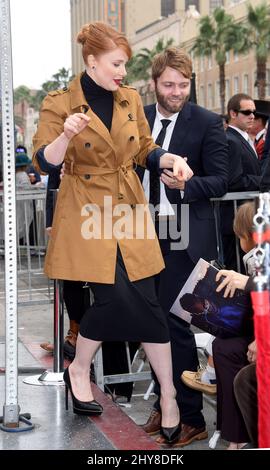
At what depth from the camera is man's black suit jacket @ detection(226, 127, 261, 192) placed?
652cm

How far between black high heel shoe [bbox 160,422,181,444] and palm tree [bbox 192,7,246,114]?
6083cm

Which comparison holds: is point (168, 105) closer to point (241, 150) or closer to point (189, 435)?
point (189, 435)

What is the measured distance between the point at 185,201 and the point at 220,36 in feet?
213

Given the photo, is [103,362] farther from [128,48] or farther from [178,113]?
[128,48]

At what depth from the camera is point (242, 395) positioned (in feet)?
11.5

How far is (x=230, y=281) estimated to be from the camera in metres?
3.68

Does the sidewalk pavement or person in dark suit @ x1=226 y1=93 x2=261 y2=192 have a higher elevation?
person in dark suit @ x1=226 y1=93 x2=261 y2=192

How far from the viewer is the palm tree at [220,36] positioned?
64.4 meters

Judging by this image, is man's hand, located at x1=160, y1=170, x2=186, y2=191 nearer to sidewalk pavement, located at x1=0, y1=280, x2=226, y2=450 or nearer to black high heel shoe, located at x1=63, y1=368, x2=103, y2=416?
black high heel shoe, located at x1=63, y1=368, x2=103, y2=416

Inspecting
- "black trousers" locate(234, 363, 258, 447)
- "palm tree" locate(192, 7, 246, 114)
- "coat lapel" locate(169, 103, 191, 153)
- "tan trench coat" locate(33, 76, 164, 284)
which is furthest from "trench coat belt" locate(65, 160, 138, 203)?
"palm tree" locate(192, 7, 246, 114)

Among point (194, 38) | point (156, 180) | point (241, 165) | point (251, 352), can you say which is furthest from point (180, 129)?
point (194, 38)

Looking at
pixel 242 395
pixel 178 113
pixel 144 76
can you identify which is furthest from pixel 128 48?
pixel 144 76

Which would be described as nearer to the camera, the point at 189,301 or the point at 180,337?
the point at 189,301

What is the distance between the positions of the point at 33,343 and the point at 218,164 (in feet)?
9.28
